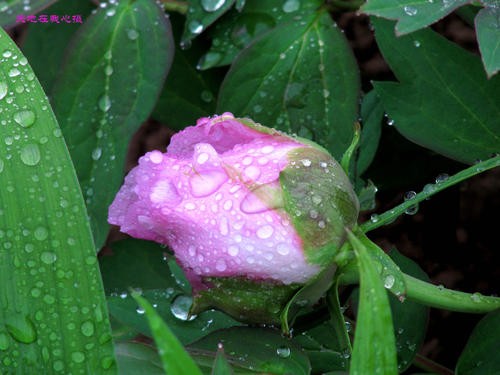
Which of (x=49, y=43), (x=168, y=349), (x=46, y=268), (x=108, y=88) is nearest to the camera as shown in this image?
(x=168, y=349)

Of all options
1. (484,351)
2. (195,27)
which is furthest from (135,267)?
(484,351)

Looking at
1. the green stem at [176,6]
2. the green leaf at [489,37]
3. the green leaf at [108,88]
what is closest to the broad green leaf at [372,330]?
the green leaf at [489,37]

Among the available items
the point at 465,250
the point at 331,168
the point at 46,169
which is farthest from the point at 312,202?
the point at 465,250

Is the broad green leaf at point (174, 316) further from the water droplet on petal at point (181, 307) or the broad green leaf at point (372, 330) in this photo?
the broad green leaf at point (372, 330)

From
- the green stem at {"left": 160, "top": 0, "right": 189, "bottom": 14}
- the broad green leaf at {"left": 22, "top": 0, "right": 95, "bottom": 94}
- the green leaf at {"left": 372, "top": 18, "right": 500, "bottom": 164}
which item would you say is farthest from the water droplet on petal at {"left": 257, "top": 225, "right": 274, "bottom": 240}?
the broad green leaf at {"left": 22, "top": 0, "right": 95, "bottom": 94}

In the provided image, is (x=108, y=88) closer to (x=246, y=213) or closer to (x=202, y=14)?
(x=202, y=14)

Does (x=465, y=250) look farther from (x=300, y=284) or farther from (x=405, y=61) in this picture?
(x=300, y=284)

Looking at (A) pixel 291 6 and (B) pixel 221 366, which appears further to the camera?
(A) pixel 291 6

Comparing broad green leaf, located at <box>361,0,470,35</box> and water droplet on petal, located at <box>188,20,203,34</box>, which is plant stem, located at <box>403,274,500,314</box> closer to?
broad green leaf, located at <box>361,0,470,35</box>
